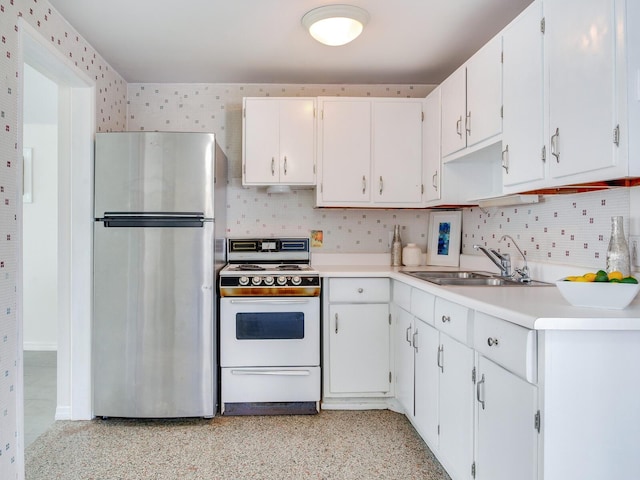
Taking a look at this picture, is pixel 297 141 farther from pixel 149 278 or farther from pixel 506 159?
pixel 506 159

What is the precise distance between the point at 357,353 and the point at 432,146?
1.52 m

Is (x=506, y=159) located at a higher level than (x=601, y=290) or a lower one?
higher

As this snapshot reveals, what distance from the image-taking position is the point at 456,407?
71.8 inches

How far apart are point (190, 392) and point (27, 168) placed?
315 cm

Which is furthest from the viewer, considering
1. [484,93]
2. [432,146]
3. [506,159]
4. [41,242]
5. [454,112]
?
[41,242]

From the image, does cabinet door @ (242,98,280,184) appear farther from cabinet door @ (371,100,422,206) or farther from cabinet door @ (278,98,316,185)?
cabinet door @ (371,100,422,206)

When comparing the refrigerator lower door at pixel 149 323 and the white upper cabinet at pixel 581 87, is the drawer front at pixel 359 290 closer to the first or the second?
the refrigerator lower door at pixel 149 323

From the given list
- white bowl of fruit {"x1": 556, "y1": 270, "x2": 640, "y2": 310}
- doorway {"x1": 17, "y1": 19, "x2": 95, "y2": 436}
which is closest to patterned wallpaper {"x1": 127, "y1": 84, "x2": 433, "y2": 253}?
doorway {"x1": 17, "y1": 19, "x2": 95, "y2": 436}

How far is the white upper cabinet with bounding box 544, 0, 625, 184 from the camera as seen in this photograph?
1354mm

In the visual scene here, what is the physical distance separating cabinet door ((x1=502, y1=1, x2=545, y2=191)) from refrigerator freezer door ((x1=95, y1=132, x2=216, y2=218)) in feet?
5.63

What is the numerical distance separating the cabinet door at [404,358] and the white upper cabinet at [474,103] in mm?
1076

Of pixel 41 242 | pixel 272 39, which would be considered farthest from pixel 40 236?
pixel 272 39

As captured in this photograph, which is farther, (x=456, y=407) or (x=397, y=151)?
(x=397, y=151)

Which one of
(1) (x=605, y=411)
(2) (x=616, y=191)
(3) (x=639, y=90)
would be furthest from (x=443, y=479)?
(3) (x=639, y=90)
